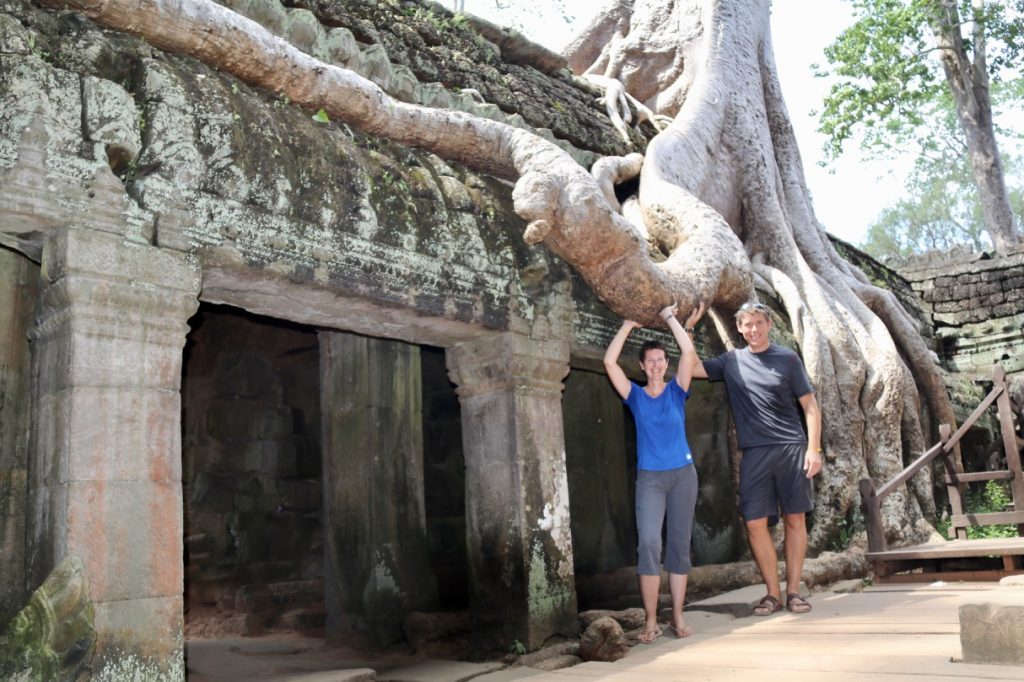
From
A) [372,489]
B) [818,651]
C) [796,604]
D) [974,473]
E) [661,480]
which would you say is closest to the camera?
[818,651]

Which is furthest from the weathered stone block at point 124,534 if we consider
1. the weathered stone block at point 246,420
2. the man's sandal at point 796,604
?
the weathered stone block at point 246,420

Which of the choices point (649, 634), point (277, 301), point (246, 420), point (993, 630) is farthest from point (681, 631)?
point (246, 420)

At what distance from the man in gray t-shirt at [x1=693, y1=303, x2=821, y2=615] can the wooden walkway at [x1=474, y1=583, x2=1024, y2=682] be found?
255 millimetres

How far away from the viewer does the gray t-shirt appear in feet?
14.9

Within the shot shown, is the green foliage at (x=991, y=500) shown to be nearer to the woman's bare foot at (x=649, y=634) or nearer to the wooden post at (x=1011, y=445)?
the wooden post at (x=1011, y=445)

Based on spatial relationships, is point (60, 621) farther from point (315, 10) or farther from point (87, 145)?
point (315, 10)

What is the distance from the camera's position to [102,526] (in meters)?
2.87

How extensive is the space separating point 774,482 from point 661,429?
75 centimetres

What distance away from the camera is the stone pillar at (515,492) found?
4.41m

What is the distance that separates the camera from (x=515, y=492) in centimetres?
445

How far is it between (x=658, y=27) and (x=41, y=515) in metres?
7.76

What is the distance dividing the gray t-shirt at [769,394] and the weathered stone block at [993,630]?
1771mm

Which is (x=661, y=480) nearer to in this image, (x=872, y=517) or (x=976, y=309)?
(x=872, y=517)

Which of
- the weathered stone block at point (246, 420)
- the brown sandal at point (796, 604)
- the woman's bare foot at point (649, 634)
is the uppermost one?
the weathered stone block at point (246, 420)
